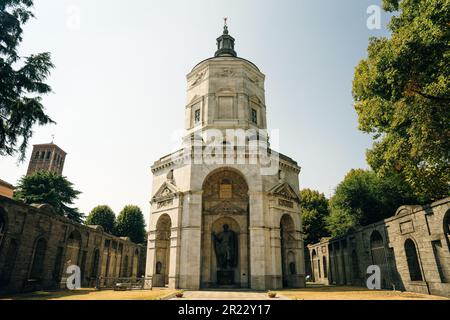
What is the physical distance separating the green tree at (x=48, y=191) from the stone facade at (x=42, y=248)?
35.9 feet

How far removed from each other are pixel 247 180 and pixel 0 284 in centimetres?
1799

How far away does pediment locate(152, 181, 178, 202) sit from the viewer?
24.7m

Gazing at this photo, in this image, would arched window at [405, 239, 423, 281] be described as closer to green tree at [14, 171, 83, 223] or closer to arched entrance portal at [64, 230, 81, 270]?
arched entrance portal at [64, 230, 81, 270]

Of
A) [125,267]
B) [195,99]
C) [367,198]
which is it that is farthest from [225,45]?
[125,267]

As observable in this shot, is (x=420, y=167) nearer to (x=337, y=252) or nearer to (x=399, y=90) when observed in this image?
(x=399, y=90)

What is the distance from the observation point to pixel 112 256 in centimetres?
3334

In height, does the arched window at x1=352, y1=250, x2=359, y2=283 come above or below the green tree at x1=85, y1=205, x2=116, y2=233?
below

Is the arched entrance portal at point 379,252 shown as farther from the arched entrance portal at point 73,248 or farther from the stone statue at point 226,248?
the arched entrance portal at point 73,248

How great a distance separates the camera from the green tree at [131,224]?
47.9 meters

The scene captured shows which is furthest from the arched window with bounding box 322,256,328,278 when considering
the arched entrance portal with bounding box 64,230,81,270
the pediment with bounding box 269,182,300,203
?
the arched entrance portal with bounding box 64,230,81,270

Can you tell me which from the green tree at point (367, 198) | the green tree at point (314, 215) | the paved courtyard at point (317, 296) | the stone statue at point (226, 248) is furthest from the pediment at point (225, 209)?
the green tree at point (314, 215)

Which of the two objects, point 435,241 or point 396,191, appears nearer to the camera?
point 435,241

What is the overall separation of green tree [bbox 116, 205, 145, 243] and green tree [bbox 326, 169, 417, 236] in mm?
32692

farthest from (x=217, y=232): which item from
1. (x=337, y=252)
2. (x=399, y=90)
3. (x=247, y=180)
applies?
(x=399, y=90)
